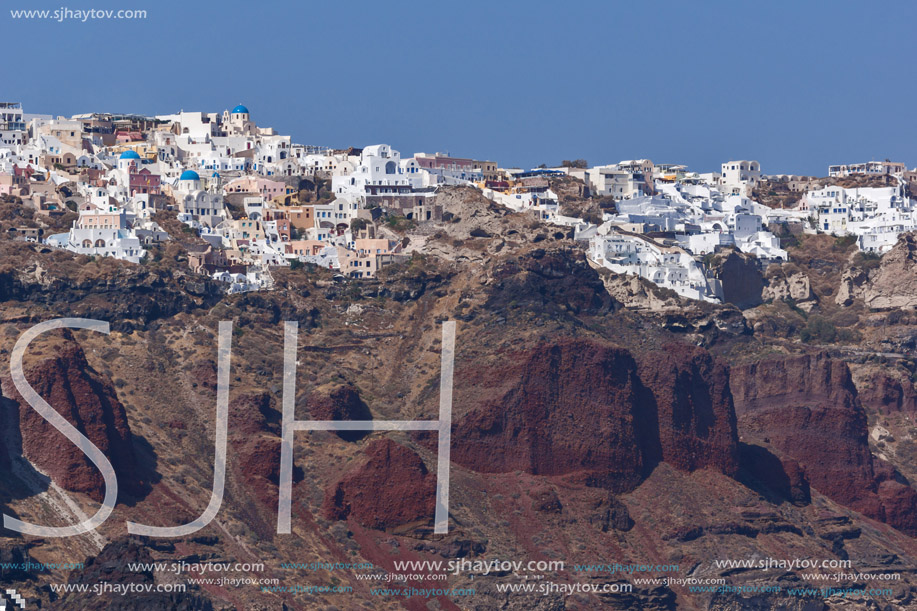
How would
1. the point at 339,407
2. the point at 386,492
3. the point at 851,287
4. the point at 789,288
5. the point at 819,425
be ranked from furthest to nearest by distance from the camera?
the point at 789,288 → the point at 851,287 → the point at 819,425 → the point at 339,407 → the point at 386,492

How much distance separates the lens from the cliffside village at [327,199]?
129000 mm

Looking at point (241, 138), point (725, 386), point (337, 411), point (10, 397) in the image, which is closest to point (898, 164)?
point (241, 138)

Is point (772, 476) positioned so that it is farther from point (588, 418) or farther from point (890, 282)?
point (890, 282)

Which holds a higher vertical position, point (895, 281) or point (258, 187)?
point (258, 187)

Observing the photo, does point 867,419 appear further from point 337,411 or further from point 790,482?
point 337,411

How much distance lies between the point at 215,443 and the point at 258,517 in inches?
248

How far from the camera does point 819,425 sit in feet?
389

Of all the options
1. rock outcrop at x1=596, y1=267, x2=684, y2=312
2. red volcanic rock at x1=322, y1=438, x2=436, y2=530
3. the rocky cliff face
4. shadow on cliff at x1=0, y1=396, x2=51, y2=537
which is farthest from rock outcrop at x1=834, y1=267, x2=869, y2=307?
shadow on cliff at x1=0, y1=396, x2=51, y2=537

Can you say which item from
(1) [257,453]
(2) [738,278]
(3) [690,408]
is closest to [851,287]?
(2) [738,278]

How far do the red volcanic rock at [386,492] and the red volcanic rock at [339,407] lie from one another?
6.67m

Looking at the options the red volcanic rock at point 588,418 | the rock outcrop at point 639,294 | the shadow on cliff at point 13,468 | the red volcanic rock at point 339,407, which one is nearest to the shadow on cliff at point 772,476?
the red volcanic rock at point 588,418

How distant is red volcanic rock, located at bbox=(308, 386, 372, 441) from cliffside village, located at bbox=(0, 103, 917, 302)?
40.3ft

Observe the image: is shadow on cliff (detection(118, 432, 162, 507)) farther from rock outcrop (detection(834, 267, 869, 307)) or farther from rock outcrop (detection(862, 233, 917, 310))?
rock outcrop (detection(834, 267, 869, 307))

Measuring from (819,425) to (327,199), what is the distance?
38.4 m
